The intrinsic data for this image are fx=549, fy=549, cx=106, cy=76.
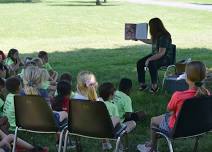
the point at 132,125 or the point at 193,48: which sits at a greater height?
the point at 132,125

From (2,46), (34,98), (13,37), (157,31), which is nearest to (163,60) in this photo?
(157,31)

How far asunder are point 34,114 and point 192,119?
165cm

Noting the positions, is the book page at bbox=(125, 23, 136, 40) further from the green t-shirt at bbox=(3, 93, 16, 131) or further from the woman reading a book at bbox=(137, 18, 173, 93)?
the green t-shirt at bbox=(3, 93, 16, 131)

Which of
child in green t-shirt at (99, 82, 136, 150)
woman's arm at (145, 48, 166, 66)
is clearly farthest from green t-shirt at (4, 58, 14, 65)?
child in green t-shirt at (99, 82, 136, 150)

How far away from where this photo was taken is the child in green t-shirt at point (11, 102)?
21.7 feet

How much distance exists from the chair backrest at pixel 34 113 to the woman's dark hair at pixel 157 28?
186 inches

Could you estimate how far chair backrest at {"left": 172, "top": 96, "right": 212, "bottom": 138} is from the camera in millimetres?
5285

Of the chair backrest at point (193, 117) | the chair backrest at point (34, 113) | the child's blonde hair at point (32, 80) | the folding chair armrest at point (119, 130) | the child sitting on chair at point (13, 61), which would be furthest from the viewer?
the child sitting on chair at point (13, 61)

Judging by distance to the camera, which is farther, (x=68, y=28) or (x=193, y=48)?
(x=68, y=28)

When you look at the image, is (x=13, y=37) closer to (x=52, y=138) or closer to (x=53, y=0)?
(x=52, y=138)

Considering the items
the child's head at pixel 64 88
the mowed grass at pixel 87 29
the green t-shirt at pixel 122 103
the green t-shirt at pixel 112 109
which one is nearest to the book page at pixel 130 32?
the green t-shirt at pixel 122 103

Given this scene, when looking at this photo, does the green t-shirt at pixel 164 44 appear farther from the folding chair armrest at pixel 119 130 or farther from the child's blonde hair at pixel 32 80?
the folding chair armrest at pixel 119 130

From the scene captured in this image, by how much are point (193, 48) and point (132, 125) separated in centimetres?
1149

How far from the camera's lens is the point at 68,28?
26.4 m
